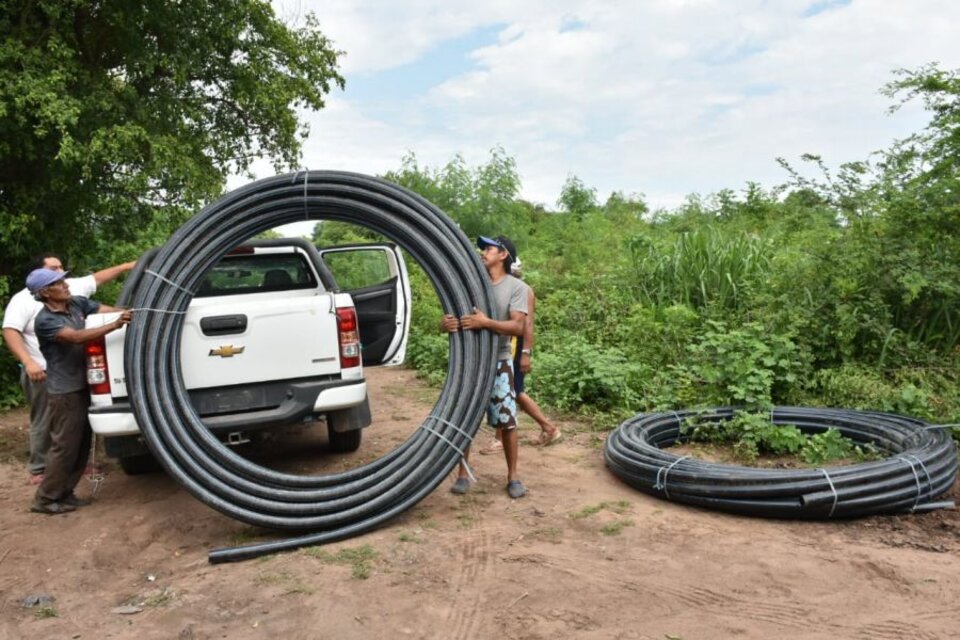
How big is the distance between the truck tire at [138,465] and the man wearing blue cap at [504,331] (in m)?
2.58

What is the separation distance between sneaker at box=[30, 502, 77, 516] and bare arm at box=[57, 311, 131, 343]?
123 centimetres

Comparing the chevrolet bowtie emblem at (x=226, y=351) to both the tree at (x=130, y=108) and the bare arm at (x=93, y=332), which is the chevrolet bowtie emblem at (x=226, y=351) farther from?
the tree at (x=130, y=108)

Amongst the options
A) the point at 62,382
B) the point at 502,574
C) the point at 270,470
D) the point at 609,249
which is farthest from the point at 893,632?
the point at 609,249

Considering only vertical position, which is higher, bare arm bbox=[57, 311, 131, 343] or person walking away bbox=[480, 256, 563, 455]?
bare arm bbox=[57, 311, 131, 343]

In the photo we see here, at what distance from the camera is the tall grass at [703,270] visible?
9.20 metres

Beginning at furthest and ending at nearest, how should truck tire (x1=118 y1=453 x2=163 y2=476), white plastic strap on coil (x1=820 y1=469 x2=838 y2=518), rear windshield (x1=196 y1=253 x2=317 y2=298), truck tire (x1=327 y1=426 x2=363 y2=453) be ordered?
rear windshield (x1=196 y1=253 x2=317 y2=298), truck tire (x1=327 y1=426 x2=363 y2=453), truck tire (x1=118 y1=453 x2=163 y2=476), white plastic strap on coil (x1=820 y1=469 x2=838 y2=518)

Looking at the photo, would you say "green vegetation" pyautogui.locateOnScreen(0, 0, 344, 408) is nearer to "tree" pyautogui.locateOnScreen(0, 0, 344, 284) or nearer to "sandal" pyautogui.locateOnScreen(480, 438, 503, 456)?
"tree" pyautogui.locateOnScreen(0, 0, 344, 284)

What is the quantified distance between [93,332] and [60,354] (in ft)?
1.46

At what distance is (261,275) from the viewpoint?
6.78m

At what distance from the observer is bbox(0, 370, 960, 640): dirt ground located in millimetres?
3438

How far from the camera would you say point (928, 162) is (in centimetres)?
693

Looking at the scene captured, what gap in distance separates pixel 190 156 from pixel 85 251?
6.39 ft

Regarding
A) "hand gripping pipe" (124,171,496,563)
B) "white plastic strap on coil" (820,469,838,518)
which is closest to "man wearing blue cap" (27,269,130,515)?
"hand gripping pipe" (124,171,496,563)

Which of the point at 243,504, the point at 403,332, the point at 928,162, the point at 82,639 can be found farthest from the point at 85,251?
the point at 928,162
